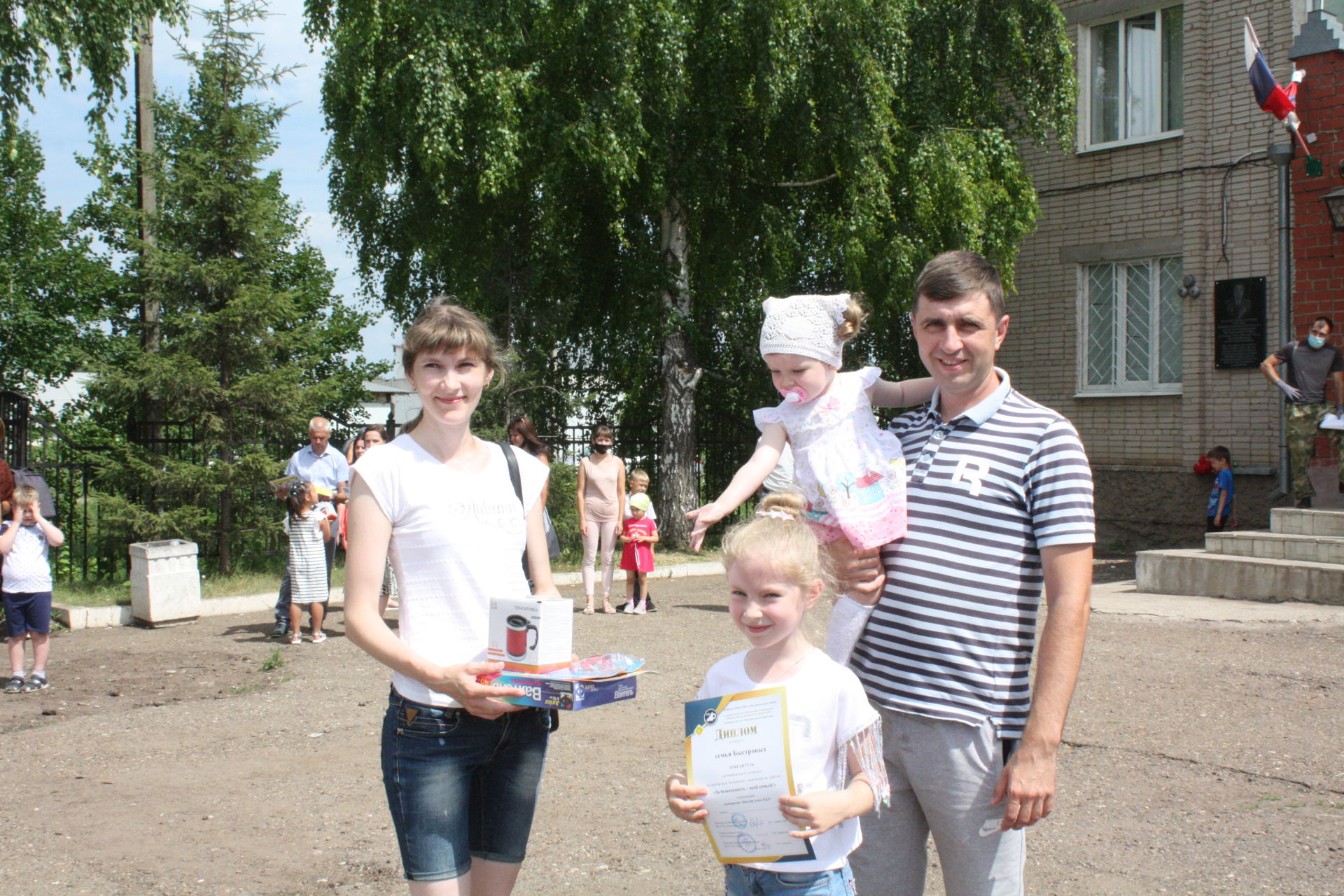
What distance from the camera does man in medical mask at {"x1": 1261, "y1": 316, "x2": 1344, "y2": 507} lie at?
12.2 meters

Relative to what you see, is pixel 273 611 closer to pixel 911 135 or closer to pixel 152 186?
pixel 152 186

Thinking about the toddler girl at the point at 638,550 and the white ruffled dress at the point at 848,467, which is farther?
the toddler girl at the point at 638,550

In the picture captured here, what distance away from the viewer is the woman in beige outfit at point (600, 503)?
10898mm

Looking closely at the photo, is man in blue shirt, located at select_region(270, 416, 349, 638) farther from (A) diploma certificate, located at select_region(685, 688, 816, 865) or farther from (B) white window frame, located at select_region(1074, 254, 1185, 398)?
(B) white window frame, located at select_region(1074, 254, 1185, 398)

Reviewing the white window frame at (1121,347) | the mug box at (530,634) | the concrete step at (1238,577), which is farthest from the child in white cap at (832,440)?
the white window frame at (1121,347)

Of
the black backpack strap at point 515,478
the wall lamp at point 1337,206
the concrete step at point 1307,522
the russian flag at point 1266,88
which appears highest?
the russian flag at point 1266,88

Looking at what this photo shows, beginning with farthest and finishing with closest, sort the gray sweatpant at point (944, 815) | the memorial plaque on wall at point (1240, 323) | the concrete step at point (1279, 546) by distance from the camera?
the memorial plaque on wall at point (1240, 323) → the concrete step at point (1279, 546) → the gray sweatpant at point (944, 815)

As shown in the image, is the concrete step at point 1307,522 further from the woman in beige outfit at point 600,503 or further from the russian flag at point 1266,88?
the woman in beige outfit at point 600,503

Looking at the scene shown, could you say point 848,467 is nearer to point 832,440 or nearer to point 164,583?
point 832,440

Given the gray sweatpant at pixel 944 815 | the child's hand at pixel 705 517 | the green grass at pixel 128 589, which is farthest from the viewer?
the green grass at pixel 128 589

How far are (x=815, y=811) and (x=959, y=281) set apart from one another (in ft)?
3.75

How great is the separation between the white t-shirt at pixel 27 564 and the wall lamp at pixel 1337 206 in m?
13.6

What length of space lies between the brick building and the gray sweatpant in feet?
43.8

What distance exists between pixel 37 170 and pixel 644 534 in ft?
76.2
